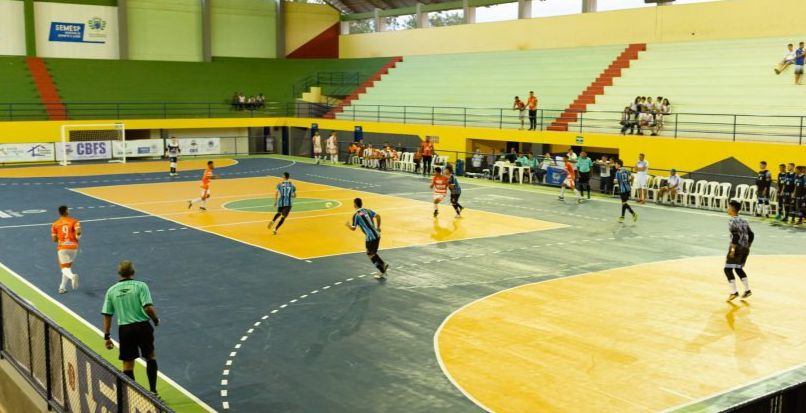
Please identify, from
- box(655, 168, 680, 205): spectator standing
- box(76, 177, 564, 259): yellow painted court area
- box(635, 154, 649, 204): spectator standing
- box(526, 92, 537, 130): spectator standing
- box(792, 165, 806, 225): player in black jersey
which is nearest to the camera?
box(76, 177, 564, 259): yellow painted court area

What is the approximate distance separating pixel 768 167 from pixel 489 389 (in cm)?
2258

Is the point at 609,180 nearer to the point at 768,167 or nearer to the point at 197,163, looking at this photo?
the point at 768,167

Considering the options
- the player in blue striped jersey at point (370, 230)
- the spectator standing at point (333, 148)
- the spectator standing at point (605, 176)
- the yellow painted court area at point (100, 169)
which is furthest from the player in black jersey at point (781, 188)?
the yellow painted court area at point (100, 169)

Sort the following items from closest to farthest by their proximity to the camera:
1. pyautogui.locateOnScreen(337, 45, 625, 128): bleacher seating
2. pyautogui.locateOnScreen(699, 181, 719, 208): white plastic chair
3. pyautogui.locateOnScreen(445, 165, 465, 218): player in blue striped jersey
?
pyautogui.locateOnScreen(445, 165, 465, 218): player in blue striped jersey < pyautogui.locateOnScreen(699, 181, 719, 208): white plastic chair < pyautogui.locateOnScreen(337, 45, 625, 128): bleacher seating

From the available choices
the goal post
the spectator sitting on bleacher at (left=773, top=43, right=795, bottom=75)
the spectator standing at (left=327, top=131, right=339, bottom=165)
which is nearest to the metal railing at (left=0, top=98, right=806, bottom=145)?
the goal post

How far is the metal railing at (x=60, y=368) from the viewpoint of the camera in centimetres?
782

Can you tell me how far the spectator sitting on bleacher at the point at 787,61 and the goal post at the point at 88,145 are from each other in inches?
1407

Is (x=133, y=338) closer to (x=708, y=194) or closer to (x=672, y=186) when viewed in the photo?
(x=672, y=186)

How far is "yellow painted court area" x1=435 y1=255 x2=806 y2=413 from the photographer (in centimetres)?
1116

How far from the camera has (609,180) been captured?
114 feet

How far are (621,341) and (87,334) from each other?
9.16 metres

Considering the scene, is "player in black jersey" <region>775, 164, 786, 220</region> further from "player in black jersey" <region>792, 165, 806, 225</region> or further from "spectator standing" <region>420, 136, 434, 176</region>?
"spectator standing" <region>420, 136, 434, 176</region>

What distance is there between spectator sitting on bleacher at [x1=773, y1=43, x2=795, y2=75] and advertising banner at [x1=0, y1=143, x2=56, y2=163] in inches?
1523

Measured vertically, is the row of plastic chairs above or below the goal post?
below
